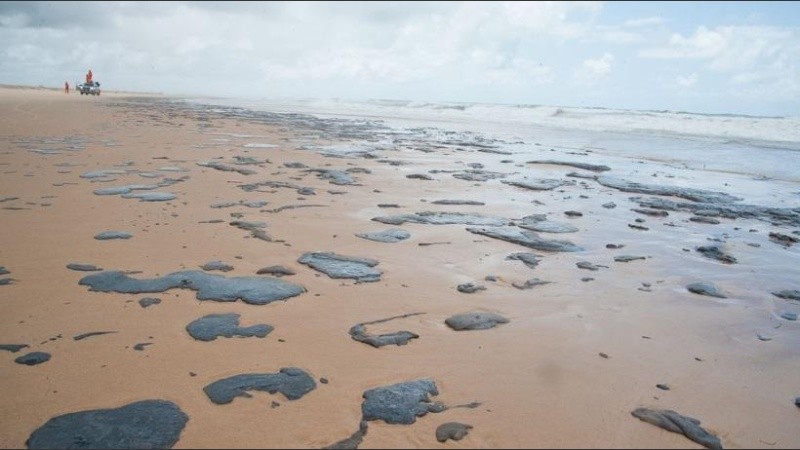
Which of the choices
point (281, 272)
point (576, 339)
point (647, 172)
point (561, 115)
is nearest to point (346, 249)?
point (281, 272)

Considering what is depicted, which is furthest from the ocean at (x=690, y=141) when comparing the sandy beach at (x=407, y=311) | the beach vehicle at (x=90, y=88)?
the beach vehicle at (x=90, y=88)

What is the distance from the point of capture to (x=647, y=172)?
12.2m

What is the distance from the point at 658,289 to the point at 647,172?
8.78 m

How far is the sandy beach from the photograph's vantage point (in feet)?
8.07

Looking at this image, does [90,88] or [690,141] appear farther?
[90,88]

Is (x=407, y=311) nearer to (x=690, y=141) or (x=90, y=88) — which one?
(x=690, y=141)

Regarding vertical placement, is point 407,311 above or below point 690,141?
below

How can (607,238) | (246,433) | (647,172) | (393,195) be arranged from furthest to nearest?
(647,172) < (393,195) < (607,238) < (246,433)

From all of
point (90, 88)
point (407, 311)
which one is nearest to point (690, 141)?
point (407, 311)

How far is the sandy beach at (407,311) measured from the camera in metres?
2.46

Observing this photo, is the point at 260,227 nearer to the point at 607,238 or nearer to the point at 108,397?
the point at 108,397

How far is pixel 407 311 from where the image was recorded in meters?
3.69

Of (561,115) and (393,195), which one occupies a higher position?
(561,115)

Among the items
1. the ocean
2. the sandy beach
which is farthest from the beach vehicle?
the sandy beach
